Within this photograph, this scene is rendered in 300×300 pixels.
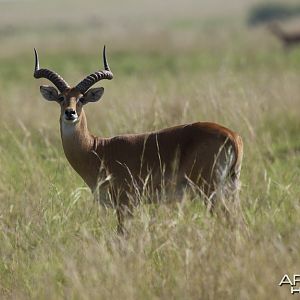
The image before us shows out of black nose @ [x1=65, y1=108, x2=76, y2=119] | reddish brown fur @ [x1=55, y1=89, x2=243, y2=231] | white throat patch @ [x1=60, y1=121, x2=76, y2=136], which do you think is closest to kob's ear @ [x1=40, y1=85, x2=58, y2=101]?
reddish brown fur @ [x1=55, y1=89, x2=243, y2=231]

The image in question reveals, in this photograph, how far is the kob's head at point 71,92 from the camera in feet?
23.4

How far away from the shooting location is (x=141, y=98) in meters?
12.0

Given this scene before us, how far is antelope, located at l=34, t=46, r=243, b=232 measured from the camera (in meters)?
6.68

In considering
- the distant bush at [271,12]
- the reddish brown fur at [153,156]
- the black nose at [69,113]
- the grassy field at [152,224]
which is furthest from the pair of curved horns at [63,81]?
the distant bush at [271,12]

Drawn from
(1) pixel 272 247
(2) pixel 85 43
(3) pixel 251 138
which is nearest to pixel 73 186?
(3) pixel 251 138

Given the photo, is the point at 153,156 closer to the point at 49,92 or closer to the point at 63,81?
the point at 63,81

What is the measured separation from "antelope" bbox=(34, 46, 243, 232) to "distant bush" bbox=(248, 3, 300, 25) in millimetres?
48392

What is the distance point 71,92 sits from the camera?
730cm

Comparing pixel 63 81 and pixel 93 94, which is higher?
pixel 63 81

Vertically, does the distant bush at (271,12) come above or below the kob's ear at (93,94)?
above

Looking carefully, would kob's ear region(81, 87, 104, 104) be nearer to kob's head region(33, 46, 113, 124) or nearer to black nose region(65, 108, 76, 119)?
kob's head region(33, 46, 113, 124)

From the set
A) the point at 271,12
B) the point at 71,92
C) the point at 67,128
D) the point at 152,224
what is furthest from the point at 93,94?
the point at 271,12

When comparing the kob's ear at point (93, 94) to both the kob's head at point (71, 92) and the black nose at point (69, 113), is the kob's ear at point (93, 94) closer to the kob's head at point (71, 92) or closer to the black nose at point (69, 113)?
the kob's head at point (71, 92)

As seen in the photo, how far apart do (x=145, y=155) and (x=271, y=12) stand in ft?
169
